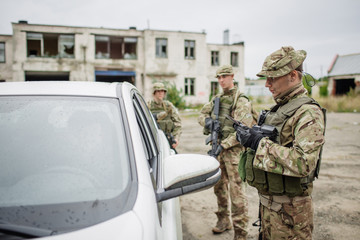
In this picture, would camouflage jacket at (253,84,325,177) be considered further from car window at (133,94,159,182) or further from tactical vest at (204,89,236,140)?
tactical vest at (204,89,236,140)

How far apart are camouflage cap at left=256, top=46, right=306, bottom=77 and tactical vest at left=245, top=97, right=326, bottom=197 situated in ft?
0.80

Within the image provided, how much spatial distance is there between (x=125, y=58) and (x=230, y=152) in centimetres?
2367

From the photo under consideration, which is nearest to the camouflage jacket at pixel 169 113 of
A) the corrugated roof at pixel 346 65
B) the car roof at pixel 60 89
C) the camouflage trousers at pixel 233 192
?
the camouflage trousers at pixel 233 192

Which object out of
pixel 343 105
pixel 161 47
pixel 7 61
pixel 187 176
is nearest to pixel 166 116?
pixel 187 176

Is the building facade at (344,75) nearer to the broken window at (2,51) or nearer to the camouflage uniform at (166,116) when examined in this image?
the camouflage uniform at (166,116)

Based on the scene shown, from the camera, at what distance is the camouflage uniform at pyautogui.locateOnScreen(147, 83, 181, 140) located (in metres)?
5.21

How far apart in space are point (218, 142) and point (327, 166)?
388cm

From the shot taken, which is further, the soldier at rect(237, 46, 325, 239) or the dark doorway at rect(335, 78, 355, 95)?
the dark doorway at rect(335, 78, 355, 95)

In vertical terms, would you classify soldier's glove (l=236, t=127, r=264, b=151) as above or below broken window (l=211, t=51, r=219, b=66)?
below

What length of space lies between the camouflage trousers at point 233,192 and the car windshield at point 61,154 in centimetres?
220

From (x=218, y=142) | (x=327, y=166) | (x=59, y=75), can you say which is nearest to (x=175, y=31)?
(x=59, y=75)

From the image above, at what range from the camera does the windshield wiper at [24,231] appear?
987 millimetres

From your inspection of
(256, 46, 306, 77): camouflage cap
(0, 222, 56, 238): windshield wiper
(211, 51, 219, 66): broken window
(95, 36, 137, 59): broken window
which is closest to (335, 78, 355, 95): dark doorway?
(211, 51, 219, 66): broken window

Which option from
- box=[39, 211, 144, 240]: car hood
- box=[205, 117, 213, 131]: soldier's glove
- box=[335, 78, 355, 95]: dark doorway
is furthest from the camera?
box=[335, 78, 355, 95]: dark doorway
